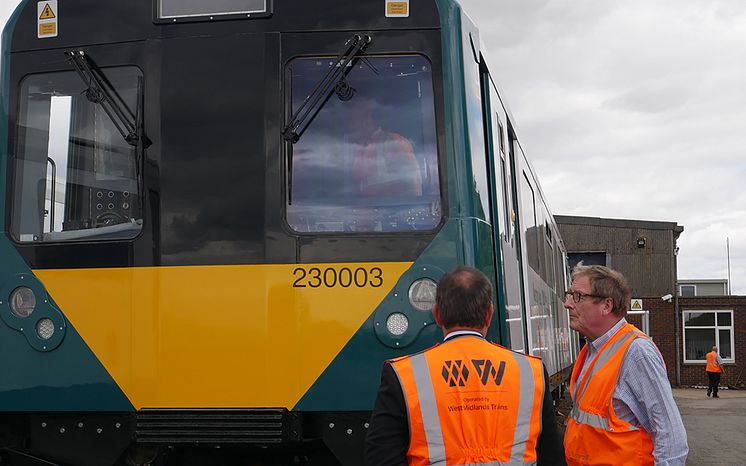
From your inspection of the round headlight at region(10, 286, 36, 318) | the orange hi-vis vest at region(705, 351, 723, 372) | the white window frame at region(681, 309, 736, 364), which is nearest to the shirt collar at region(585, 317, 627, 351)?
the round headlight at region(10, 286, 36, 318)

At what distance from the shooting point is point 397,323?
5.09 m

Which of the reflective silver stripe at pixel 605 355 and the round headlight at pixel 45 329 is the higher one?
the round headlight at pixel 45 329

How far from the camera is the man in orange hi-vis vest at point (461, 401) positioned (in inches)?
120

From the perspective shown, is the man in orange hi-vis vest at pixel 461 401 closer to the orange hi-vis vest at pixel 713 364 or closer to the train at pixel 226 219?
the train at pixel 226 219

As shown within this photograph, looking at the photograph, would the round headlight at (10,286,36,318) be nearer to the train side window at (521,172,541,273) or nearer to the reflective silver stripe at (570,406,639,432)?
the reflective silver stripe at (570,406,639,432)

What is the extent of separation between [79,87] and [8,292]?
1.20 metres

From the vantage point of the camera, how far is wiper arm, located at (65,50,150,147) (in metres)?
5.50

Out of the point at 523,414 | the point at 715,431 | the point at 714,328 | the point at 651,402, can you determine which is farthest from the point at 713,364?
the point at 523,414

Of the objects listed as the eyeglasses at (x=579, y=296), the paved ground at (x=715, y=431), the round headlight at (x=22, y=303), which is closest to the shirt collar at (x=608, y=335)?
the eyeglasses at (x=579, y=296)

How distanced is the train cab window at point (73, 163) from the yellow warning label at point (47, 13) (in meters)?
0.34

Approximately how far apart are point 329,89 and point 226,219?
35.0 inches

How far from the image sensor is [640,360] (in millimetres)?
3826

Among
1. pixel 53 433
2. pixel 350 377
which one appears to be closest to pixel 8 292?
pixel 53 433

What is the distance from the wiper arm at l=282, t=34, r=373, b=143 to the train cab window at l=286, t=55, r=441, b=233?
0.03 metres
